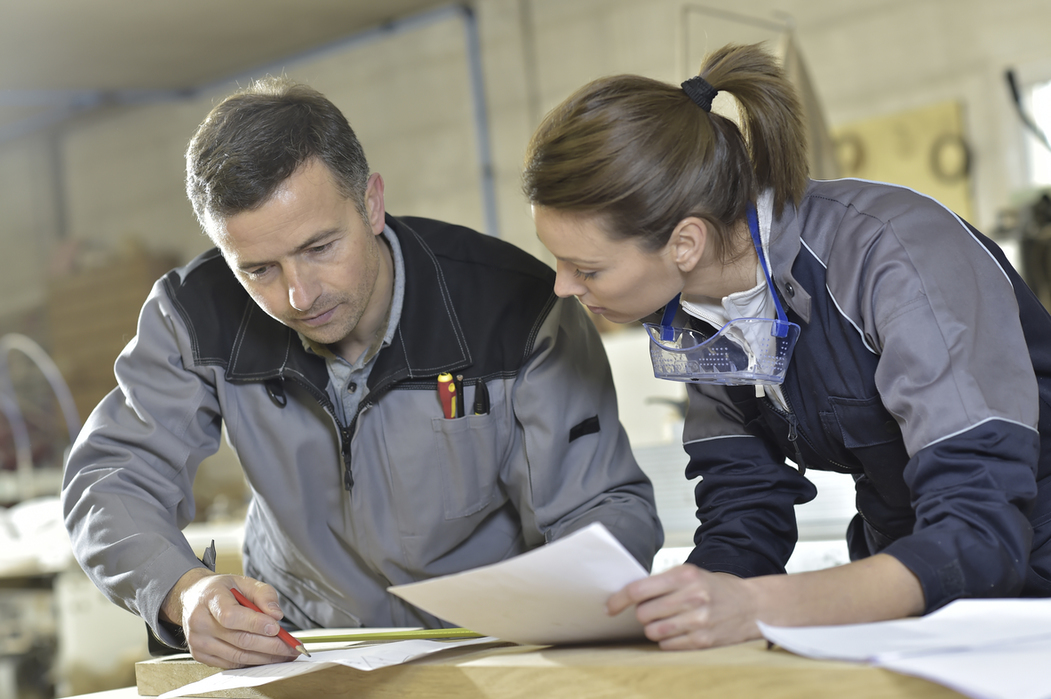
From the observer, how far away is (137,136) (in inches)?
278

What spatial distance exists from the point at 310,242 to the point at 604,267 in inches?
16.2

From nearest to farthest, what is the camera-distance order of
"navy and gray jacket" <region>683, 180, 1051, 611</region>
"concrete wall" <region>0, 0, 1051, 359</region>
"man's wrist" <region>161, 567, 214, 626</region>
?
"navy and gray jacket" <region>683, 180, 1051, 611</region>
"man's wrist" <region>161, 567, 214, 626</region>
"concrete wall" <region>0, 0, 1051, 359</region>

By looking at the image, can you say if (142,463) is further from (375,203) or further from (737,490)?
(737,490)

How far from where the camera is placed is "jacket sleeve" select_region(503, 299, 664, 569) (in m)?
1.29

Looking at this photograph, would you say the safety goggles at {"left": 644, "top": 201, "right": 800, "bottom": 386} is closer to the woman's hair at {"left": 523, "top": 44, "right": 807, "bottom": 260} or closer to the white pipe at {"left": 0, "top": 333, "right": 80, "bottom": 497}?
the woman's hair at {"left": 523, "top": 44, "right": 807, "bottom": 260}

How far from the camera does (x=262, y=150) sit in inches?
48.6

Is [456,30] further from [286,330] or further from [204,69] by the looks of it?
[286,330]

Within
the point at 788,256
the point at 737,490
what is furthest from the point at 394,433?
the point at 788,256

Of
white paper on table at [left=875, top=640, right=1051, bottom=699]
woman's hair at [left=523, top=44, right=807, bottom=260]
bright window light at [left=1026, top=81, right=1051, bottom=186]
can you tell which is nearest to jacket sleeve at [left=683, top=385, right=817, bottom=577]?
woman's hair at [left=523, top=44, right=807, bottom=260]

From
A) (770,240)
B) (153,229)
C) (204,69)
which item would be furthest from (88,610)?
(204,69)

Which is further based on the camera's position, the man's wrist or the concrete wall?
the concrete wall

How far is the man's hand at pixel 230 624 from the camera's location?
1002 mm

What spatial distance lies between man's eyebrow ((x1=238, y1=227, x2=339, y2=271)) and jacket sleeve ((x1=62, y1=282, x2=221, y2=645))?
0.20 meters

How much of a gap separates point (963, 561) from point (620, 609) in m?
0.28
